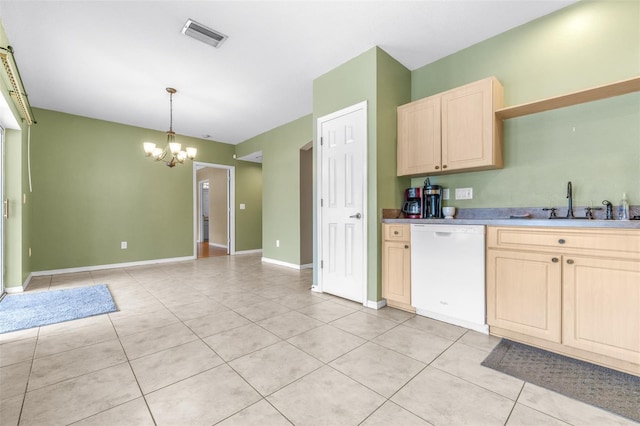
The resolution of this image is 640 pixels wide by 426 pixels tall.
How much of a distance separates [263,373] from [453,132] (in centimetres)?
256

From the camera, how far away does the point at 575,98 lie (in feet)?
7.04

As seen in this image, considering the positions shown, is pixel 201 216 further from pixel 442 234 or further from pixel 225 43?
pixel 442 234

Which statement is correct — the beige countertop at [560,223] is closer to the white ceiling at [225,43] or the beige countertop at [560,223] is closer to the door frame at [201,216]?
the white ceiling at [225,43]

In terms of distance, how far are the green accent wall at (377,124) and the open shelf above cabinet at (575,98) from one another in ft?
3.38

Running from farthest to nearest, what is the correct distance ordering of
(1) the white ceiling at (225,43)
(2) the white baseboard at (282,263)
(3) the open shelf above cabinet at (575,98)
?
(2) the white baseboard at (282,263)
(1) the white ceiling at (225,43)
(3) the open shelf above cabinet at (575,98)

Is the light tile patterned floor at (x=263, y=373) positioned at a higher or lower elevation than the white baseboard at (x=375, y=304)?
lower

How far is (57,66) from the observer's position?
125 inches

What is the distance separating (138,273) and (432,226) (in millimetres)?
4669

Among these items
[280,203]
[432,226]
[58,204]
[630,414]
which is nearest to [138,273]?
[58,204]

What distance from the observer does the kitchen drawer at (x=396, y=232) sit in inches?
106

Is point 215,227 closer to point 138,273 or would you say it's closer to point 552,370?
point 138,273

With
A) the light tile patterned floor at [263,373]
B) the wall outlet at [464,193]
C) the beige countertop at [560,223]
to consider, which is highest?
the wall outlet at [464,193]

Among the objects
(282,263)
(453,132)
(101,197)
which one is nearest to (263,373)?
(453,132)

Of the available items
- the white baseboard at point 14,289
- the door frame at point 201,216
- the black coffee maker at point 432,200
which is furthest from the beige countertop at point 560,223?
the door frame at point 201,216
